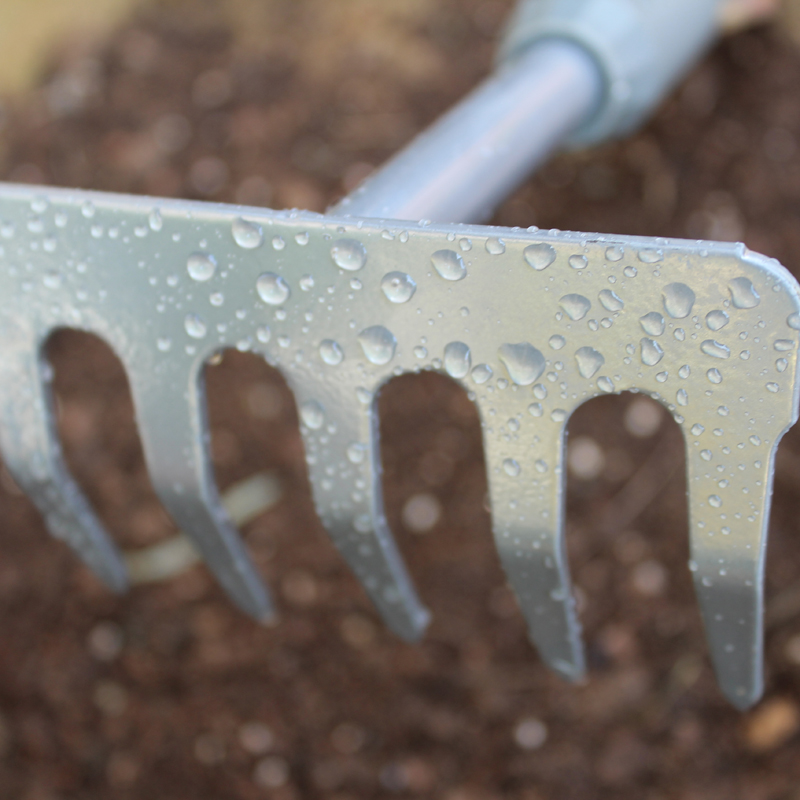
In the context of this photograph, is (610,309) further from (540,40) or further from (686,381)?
(540,40)

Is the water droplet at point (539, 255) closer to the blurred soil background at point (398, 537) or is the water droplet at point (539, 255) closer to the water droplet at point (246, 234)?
the water droplet at point (246, 234)

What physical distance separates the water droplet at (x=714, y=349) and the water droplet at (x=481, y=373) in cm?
15

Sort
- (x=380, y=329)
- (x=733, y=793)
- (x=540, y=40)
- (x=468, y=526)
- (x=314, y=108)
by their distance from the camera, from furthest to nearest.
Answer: (x=314, y=108) → (x=468, y=526) → (x=540, y=40) → (x=733, y=793) → (x=380, y=329)

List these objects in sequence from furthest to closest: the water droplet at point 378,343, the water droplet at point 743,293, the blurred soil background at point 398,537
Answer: the blurred soil background at point 398,537, the water droplet at point 378,343, the water droplet at point 743,293

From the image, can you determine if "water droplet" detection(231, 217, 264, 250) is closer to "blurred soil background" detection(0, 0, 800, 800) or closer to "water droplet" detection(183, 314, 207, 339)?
"water droplet" detection(183, 314, 207, 339)

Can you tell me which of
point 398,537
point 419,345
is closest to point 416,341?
point 419,345

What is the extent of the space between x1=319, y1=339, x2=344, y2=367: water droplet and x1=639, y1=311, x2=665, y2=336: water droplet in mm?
225

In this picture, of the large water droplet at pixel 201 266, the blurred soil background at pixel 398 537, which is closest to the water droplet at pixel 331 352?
the large water droplet at pixel 201 266

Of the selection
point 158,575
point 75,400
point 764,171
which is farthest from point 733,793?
point 75,400

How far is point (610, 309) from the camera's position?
0.55 metres

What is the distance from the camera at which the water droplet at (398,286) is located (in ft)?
1.91

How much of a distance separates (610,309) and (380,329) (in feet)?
0.55

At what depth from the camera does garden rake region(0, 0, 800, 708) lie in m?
0.54

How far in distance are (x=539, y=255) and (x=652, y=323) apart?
0.09 metres
